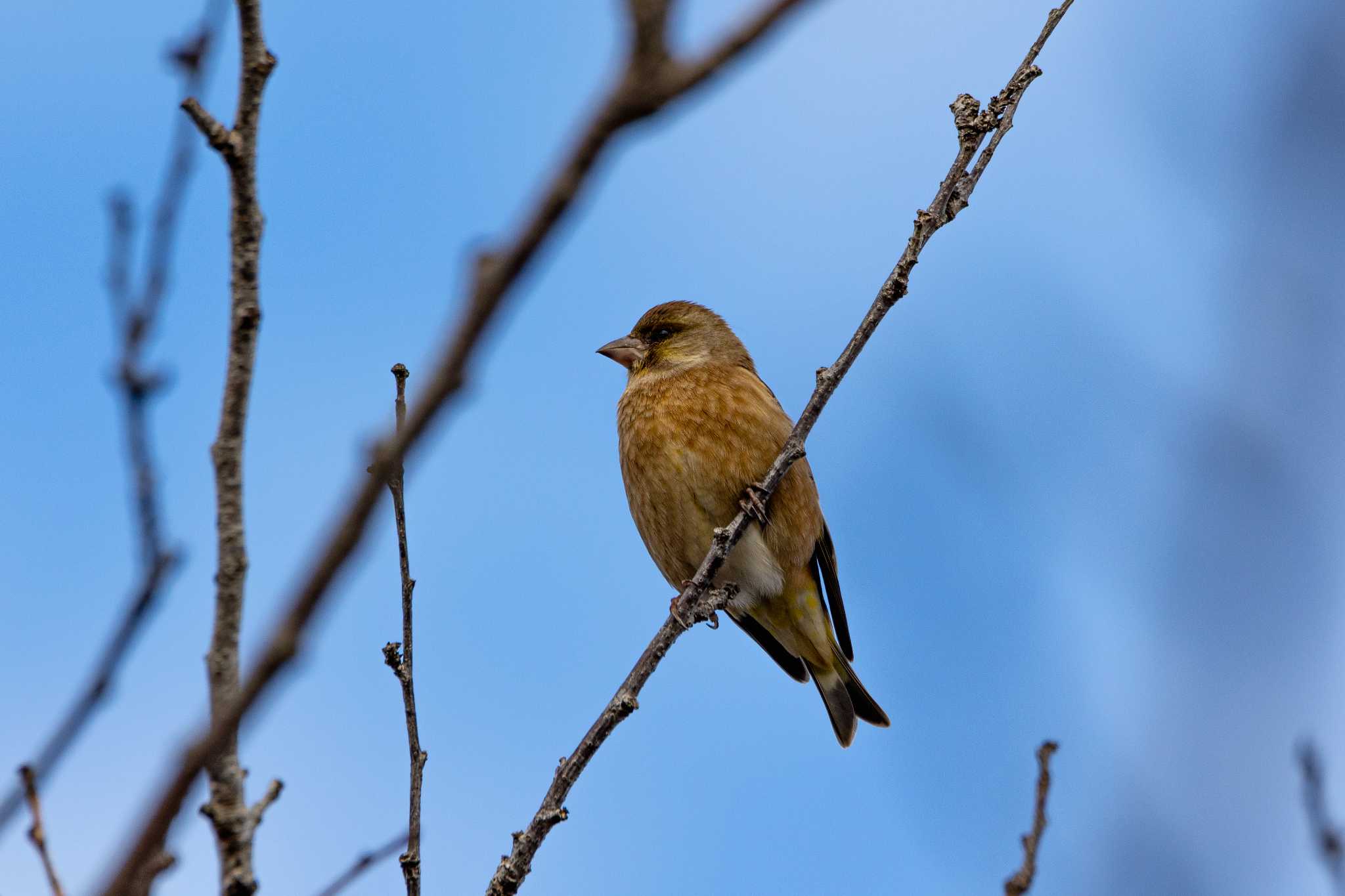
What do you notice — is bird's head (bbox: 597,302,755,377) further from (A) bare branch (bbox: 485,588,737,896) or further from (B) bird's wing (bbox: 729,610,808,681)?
(A) bare branch (bbox: 485,588,737,896)

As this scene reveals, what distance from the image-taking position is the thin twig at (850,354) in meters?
3.61

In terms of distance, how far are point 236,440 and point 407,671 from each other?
5.26ft

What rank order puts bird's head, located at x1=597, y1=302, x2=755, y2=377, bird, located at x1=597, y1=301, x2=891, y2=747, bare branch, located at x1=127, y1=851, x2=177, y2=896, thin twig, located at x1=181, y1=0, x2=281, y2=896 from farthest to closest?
1. bird's head, located at x1=597, y1=302, x2=755, y2=377
2. bird, located at x1=597, y1=301, x2=891, y2=747
3. thin twig, located at x1=181, y1=0, x2=281, y2=896
4. bare branch, located at x1=127, y1=851, x2=177, y2=896

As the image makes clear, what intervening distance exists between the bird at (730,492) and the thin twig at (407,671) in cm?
290

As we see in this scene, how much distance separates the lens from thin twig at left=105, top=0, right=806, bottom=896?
3.63ft

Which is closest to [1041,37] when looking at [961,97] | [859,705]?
[961,97]

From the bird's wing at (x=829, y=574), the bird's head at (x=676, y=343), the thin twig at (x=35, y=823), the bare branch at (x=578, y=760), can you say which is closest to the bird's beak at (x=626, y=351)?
the bird's head at (x=676, y=343)

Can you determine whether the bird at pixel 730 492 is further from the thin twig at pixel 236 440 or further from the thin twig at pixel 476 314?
the thin twig at pixel 476 314

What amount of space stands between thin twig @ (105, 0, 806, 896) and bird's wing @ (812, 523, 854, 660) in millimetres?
6279

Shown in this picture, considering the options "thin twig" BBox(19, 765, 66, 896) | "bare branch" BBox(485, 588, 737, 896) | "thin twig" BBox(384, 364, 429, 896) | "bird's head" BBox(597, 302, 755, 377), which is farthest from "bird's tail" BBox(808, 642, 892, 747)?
"thin twig" BBox(19, 765, 66, 896)

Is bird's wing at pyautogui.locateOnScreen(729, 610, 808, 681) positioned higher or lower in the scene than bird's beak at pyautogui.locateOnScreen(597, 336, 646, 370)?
lower

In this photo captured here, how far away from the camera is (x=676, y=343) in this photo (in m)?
7.87

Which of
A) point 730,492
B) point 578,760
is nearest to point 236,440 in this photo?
point 578,760

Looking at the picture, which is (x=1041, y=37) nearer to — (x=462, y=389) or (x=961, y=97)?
(x=961, y=97)
